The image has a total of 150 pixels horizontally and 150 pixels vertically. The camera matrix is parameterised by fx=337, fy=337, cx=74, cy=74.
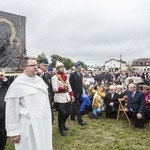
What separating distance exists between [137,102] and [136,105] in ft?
0.32

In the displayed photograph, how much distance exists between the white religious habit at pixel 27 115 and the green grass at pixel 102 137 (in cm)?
297

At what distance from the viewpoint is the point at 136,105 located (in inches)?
401

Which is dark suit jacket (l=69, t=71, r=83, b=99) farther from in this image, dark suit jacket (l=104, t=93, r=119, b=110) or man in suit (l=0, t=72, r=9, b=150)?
man in suit (l=0, t=72, r=9, b=150)

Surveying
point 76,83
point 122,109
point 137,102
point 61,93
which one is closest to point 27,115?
point 61,93

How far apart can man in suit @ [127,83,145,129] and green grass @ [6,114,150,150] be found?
0.24 metres

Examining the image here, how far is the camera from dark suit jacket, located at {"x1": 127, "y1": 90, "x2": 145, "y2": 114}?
9977mm

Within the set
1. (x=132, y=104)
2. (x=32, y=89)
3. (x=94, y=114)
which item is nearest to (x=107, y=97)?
(x=94, y=114)

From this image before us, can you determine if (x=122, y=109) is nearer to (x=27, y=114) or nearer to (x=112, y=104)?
(x=112, y=104)

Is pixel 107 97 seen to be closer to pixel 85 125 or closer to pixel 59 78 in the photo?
pixel 85 125

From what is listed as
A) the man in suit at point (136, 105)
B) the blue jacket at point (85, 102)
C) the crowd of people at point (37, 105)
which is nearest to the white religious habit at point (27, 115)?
the crowd of people at point (37, 105)

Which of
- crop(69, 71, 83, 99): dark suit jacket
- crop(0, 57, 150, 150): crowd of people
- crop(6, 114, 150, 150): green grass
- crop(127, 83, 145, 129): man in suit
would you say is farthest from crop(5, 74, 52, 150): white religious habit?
crop(127, 83, 145, 129): man in suit

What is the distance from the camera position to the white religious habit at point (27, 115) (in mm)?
4527

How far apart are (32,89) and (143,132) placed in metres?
5.41

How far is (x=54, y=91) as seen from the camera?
8.30m
